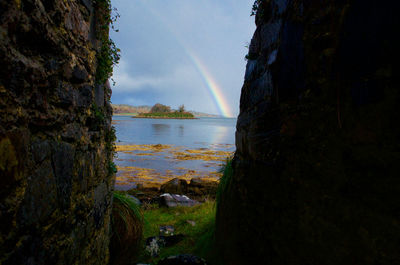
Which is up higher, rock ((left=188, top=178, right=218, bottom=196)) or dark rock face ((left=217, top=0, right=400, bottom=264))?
dark rock face ((left=217, top=0, right=400, bottom=264))

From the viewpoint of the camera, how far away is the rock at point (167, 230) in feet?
13.5

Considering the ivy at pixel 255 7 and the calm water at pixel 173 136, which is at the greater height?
the ivy at pixel 255 7

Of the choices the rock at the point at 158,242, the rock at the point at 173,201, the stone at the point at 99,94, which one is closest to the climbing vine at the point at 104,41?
the stone at the point at 99,94

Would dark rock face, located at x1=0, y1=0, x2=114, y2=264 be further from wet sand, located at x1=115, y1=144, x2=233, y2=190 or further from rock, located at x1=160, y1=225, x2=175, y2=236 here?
wet sand, located at x1=115, y1=144, x2=233, y2=190

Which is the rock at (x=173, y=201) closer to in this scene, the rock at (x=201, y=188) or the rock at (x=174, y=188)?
the rock at (x=174, y=188)

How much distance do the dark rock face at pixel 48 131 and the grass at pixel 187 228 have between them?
Answer: 1655 mm

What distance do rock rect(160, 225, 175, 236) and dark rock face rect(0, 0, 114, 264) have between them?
224 cm

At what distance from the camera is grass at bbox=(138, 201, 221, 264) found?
10.7 ft

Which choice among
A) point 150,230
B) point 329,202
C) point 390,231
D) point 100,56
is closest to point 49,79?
point 100,56

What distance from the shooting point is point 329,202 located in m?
1.28

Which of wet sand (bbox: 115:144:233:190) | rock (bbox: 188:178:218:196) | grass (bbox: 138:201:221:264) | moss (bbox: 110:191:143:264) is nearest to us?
moss (bbox: 110:191:143:264)

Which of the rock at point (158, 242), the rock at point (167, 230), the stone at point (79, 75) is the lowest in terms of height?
the rock at point (167, 230)

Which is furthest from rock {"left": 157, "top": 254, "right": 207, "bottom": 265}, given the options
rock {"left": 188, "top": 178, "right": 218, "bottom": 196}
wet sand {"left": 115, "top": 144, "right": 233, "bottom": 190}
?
wet sand {"left": 115, "top": 144, "right": 233, "bottom": 190}

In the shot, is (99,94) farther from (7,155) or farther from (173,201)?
(173,201)
